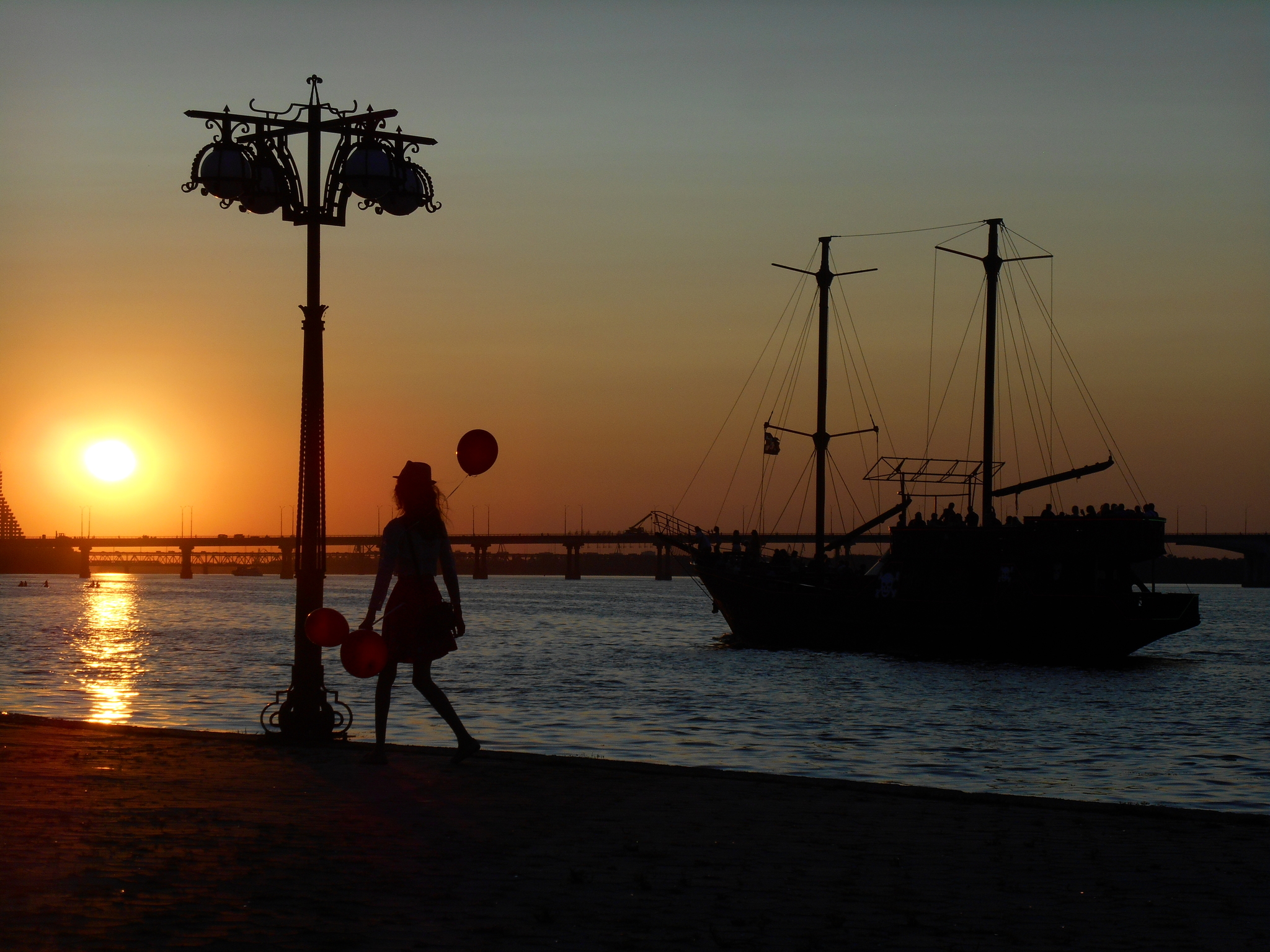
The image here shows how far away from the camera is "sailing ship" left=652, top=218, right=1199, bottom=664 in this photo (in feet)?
165

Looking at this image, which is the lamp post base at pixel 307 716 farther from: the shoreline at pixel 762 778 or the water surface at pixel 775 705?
the water surface at pixel 775 705

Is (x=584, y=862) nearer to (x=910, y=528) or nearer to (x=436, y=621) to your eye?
(x=436, y=621)

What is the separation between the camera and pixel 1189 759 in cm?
2273

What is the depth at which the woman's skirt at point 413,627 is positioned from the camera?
10.7 metres

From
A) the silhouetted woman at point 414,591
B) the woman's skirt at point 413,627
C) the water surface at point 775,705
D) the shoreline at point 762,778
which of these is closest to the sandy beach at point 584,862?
the shoreline at point 762,778

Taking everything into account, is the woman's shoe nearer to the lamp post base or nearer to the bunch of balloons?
the bunch of balloons

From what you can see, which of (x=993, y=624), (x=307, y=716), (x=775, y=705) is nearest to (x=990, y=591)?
(x=993, y=624)

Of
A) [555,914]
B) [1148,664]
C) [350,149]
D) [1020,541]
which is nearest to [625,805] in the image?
[555,914]

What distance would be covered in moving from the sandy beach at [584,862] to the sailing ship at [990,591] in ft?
134

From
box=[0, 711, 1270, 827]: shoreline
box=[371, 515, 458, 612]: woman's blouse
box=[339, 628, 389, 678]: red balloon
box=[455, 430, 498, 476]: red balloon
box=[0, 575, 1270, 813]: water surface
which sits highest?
box=[455, 430, 498, 476]: red balloon

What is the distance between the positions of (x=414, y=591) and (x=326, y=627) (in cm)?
106

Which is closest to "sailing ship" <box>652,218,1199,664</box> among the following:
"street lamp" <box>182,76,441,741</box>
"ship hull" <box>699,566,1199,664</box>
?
"ship hull" <box>699,566,1199,664</box>

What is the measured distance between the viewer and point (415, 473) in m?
11.0

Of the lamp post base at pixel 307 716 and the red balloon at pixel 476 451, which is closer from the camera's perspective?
the red balloon at pixel 476 451
